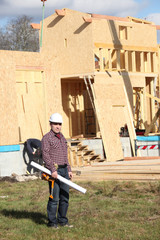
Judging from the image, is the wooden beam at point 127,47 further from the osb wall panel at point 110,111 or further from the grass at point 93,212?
the grass at point 93,212

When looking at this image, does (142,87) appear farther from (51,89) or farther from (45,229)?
(45,229)

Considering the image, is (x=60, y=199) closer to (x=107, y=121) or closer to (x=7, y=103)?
(x=7, y=103)

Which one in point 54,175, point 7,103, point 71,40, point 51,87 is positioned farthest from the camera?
point 71,40

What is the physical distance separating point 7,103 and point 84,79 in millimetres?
5722

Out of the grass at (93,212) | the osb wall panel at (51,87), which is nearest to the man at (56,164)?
the grass at (93,212)

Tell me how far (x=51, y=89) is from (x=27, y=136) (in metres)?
2.02

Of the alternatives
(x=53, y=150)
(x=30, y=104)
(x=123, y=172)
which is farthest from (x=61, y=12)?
(x=53, y=150)

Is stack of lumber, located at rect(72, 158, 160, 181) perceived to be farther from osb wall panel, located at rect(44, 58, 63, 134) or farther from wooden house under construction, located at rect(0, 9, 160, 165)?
osb wall panel, located at rect(44, 58, 63, 134)

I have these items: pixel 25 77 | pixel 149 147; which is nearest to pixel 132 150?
pixel 149 147

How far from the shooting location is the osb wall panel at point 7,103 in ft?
52.1

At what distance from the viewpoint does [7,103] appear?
16031mm

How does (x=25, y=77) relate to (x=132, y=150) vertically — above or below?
above

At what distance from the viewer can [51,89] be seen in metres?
17.6

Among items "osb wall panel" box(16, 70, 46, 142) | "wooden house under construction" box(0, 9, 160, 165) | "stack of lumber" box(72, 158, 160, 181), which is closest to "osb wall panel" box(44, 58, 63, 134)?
"wooden house under construction" box(0, 9, 160, 165)
